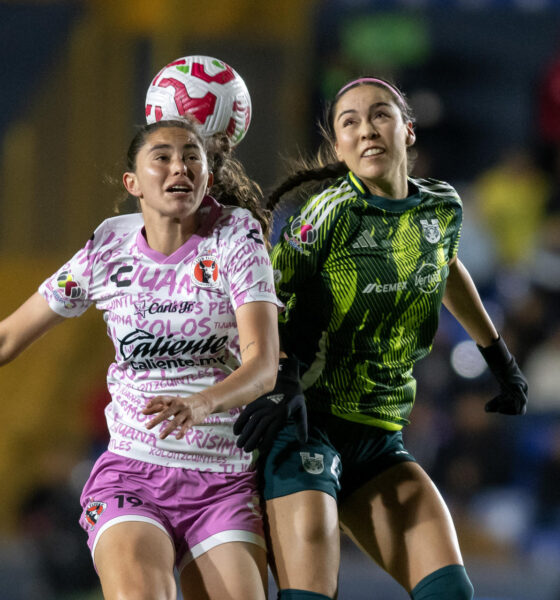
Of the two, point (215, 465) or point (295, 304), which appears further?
point (295, 304)

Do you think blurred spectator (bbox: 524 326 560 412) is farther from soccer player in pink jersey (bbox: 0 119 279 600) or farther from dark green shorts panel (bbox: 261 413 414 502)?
soccer player in pink jersey (bbox: 0 119 279 600)

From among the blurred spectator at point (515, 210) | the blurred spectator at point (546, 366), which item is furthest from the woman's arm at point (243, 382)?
the blurred spectator at point (515, 210)

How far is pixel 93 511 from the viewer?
8.00 feet

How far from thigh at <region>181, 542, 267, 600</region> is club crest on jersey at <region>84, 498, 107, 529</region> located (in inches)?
9.8

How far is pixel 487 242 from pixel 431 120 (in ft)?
3.26

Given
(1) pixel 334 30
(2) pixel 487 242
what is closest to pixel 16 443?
(2) pixel 487 242

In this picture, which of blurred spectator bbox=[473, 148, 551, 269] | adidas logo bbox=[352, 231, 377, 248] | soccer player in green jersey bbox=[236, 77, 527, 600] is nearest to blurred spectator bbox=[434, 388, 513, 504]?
blurred spectator bbox=[473, 148, 551, 269]

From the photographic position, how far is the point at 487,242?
663 cm

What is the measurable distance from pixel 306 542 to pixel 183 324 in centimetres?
61

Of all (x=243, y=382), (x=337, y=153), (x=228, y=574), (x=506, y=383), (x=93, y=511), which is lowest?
(x=228, y=574)

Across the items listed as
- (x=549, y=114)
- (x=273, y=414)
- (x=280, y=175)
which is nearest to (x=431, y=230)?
(x=273, y=414)

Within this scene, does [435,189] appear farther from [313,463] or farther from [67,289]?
[67,289]

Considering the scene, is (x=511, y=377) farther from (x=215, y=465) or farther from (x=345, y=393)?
(x=215, y=465)

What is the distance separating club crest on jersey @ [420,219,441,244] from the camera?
9.08 feet
